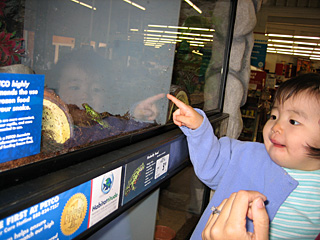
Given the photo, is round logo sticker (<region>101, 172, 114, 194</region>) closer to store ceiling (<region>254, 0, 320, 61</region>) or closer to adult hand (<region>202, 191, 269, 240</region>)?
adult hand (<region>202, 191, 269, 240</region>)

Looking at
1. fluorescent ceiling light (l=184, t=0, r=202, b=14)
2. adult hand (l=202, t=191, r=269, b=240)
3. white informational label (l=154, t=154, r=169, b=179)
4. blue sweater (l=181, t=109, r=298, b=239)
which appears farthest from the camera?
fluorescent ceiling light (l=184, t=0, r=202, b=14)

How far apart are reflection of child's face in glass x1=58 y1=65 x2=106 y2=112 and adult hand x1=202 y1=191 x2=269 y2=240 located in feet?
2.42

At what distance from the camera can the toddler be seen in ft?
3.92

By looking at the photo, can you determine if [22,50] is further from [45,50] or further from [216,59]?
[216,59]

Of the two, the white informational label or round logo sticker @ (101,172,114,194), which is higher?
round logo sticker @ (101,172,114,194)

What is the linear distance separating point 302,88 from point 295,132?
0.18 meters

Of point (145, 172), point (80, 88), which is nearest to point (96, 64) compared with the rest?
point (80, 88)

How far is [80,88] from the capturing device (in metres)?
1.38

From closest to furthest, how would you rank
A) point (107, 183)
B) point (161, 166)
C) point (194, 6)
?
point (107, 183)
point (161, 166)
point (194, 6)

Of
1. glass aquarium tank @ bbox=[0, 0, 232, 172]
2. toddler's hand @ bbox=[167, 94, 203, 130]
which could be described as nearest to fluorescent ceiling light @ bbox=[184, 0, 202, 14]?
glass aquarium tank @ bbox=[0, 0, 232, 172]

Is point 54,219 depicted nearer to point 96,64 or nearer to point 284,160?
point 96,64

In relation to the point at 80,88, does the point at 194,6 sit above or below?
above

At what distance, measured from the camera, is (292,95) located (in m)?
1.25

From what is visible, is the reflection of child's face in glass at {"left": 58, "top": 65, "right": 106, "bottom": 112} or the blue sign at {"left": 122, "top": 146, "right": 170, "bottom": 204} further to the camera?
the blue sign at {"left": 122, "top": 146, "right": 170, "bottom": 204}
